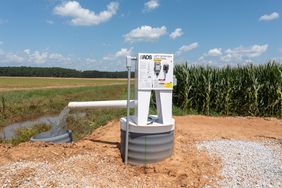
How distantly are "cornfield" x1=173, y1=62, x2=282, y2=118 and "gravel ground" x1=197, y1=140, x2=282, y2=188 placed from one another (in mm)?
6030

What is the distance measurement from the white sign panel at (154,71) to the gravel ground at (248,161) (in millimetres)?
1823

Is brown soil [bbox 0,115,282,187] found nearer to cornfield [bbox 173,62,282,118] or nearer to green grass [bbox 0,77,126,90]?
cornfield [bbox 173,62,282,118]

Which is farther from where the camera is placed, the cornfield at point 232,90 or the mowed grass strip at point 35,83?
the mowed grass strip at point 35,83

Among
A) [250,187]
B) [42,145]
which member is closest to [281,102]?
[250,187]

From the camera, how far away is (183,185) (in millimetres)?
5418

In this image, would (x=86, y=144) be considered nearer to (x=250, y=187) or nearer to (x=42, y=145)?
(x=42, y=145)

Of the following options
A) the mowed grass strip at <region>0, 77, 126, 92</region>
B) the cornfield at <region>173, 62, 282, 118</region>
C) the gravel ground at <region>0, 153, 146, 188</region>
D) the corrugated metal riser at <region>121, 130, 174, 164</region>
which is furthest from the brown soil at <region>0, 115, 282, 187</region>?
the mowed grass strip at <region>0, 77, 126, 92</region>

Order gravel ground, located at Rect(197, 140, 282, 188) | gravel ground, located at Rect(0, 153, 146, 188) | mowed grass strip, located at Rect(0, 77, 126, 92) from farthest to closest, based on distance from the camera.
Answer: mowed grass strip, located at Rect(0, 77, 126, 92) → gravel ground, located at Rect(197, 140, 282, 188) → gravel ground, located at Rect(0, 153, 146, 188)

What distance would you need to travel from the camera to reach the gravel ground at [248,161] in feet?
18.5

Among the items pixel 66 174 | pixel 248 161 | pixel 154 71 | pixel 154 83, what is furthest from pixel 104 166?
pixel 248 161

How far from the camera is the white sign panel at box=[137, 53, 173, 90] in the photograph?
20.2ft

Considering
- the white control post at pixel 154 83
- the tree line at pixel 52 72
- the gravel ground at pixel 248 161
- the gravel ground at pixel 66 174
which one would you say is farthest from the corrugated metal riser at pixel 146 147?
the tree line at pixel 52 72

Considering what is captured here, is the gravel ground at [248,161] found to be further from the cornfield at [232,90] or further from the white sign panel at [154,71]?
the cornfield at [232,90]

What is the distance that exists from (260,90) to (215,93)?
6.01ft
